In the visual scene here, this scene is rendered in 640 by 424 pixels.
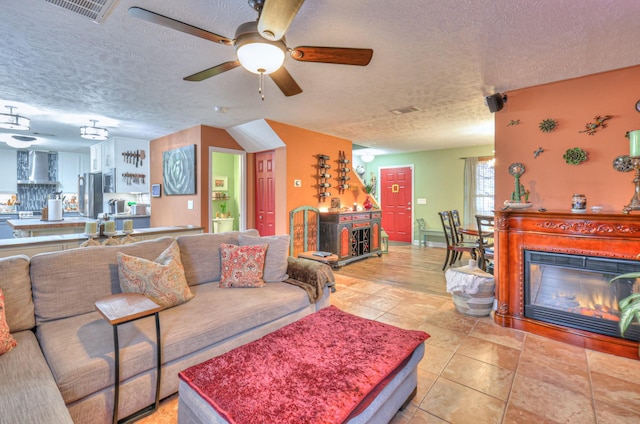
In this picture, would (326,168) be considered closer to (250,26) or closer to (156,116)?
(156,116)

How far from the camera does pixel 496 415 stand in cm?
169

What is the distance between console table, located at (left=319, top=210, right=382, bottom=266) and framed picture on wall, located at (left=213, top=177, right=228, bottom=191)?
278 cm

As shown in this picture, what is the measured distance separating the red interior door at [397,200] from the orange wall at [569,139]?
4.53m

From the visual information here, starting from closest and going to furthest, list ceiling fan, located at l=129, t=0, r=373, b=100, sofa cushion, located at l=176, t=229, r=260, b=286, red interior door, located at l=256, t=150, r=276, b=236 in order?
ceiling fan, located at l=129, t=0, r=373, b=100, sofa cushion, located at l=176, t=229, r=260, b=286, red interior door, located at l=256, t=150, r=276, b=236

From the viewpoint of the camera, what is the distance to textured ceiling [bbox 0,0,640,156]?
192 centimetres

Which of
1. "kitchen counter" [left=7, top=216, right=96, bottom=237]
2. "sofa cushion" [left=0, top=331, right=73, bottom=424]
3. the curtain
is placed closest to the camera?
"sofa cushion" [left=0, top=331, right=73, bottom=424]

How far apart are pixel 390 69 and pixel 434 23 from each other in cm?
75

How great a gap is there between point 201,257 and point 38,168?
748 cm

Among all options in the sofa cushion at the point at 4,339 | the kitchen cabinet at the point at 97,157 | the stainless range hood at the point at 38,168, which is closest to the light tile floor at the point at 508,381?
the sofa cushion at the point at 4,339

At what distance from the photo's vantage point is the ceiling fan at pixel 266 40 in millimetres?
1436

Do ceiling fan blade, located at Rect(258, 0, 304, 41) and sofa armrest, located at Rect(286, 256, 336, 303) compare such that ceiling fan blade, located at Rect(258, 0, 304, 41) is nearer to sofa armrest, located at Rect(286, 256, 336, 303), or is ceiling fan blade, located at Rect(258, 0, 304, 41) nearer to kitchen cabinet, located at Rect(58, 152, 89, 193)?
sofa armrest, located at Rect(286, 256, 336, 303)

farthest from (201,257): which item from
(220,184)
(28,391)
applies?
(220,184)

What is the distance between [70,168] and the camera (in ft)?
25.4

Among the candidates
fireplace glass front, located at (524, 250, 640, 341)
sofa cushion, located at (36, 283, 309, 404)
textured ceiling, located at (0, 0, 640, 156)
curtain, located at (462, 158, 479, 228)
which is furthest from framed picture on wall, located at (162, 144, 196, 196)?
curtain, located at (462, 158, 479, 228)
